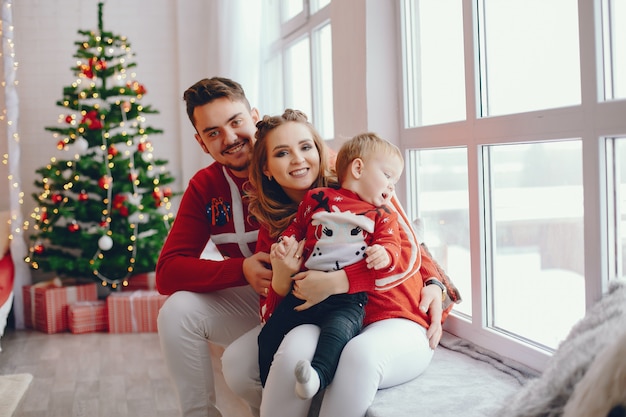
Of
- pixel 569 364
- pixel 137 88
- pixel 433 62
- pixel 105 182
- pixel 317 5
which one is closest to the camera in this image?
pixel 569 364

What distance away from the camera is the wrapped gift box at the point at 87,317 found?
4.44 metres

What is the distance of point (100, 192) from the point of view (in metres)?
4.68

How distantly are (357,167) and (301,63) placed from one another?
89.8 inches

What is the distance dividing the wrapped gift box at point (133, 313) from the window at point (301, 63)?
1.38m

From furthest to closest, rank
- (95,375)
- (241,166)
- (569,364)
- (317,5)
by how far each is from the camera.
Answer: (317,5)
(95,375)
(241,166)
(569,364)

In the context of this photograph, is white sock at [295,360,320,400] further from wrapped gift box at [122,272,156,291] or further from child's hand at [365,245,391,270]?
wrapped gift box at [122,272,156,291]

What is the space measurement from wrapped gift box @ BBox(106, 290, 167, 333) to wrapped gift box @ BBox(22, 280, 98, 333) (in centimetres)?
31

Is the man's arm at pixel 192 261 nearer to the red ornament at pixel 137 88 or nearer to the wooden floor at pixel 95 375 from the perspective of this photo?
the wooden floor at pixel 95 375

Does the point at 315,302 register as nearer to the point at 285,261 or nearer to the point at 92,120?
the point at 285,261

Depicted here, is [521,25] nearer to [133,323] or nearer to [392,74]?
[392,74]

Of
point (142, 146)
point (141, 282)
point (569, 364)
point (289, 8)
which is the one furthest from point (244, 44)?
point (569, 364)

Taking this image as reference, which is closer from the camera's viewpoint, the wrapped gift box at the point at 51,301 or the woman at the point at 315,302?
the woman at the point at 315,302

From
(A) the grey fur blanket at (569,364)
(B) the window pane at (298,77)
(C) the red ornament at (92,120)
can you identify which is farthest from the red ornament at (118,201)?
(A) the grey fur blanket at (569,364)

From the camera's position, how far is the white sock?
1.54m
